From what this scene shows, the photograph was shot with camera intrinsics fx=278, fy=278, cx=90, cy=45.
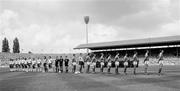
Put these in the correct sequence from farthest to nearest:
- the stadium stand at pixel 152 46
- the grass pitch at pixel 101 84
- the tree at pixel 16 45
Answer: the tree at pixel 16 45 < the stadium stand at pixel 152 46 < the grass pitch at pixel 101 84

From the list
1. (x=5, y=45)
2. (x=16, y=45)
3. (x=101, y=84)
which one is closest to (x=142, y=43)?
(x=101, y=84)

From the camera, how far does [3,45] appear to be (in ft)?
415

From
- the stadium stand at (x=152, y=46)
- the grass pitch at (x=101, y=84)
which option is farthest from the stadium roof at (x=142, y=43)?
the grass pitch at (x=101, y=84)

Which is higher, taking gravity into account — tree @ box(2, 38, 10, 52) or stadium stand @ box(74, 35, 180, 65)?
tree @ box(2, 38, 10, 52)

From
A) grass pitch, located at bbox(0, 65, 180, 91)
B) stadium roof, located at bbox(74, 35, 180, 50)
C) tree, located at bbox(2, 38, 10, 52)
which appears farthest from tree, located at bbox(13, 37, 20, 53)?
grass pitch, located at bbox(0, 65, 180, 91)

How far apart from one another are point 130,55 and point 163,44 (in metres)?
8.47

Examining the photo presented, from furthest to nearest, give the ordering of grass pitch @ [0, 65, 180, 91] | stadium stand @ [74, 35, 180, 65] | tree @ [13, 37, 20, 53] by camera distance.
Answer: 1. tree @ [13, 37, 20, 53]
2. stadium stand @ [74, 35, 180, 65]
3. grass pitch @ [0, 65, 180, 91]

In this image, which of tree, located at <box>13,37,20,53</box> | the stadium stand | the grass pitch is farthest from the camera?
tree, located at <box>13,37,20,53</box>

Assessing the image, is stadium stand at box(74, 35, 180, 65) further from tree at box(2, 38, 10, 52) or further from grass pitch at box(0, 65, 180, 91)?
tree at box(2, 38, 10, 52)

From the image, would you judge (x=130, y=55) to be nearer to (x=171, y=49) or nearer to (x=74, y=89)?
(x=171, y=49)

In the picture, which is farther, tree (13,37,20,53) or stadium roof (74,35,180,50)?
tree (13,37,20,53)

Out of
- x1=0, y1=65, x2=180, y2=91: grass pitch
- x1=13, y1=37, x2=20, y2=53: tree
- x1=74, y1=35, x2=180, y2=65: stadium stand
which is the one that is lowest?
x1=0, y1=65, x2=180, y2=91: grass pitch

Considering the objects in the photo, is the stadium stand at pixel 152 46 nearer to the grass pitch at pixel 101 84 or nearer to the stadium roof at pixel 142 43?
the stadium roof at pixel 142 43

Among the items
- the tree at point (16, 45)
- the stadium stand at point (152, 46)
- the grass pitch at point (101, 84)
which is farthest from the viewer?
the tree at point (16, 45)
